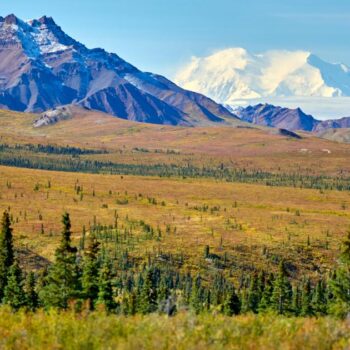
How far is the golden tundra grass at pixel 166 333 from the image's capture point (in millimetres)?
11836

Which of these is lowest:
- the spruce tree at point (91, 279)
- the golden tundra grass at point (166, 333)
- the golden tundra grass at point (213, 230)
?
the golden tundra grass at point (213, 230)

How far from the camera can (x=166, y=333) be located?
41.3 feet

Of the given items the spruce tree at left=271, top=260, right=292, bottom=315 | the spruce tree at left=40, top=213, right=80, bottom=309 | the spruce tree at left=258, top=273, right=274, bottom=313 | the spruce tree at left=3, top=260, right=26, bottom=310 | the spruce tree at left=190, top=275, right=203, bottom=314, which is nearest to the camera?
the spruce tree at left=190, top=275, right=203, bottom=314

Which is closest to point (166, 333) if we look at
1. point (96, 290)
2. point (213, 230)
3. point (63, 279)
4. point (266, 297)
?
point (63, 279)

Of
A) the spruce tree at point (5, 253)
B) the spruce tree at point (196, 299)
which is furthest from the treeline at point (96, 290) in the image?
the spruce tree at point (196, 299)

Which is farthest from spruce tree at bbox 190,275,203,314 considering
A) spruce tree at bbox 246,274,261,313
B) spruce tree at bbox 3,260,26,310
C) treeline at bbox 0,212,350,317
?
spruce tree at bbox 3,260,26,310

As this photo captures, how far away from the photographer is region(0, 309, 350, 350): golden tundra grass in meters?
11.8

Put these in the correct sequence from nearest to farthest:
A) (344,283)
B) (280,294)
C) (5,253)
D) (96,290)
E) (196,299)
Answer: (96,290) → (344,283) → (5,253) → (196,299) → (280,294)

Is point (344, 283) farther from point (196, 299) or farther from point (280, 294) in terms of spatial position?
point (196, 299)

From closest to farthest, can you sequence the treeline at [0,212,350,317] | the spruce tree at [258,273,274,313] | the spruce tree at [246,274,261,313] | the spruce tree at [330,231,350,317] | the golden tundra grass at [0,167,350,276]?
the treeline at [0,212,350,317]
the spruce tree at [330,231,350,317]
the spruce tree at [258,273,274,313]
the spruce tree at [246,274,261,313]
the golden tundra grass at [0,167,350,276]

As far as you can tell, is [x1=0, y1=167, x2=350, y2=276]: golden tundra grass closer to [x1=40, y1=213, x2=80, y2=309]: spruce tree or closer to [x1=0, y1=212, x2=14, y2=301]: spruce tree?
[x1=0, y1=212, x2=14, y2=301]: spruce tree

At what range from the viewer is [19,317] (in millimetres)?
14414

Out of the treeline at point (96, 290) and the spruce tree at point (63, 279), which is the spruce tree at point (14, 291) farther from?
the spruce tree at point (63, 279)

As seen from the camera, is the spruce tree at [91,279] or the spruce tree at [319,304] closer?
the spruce tree at [91,279]
